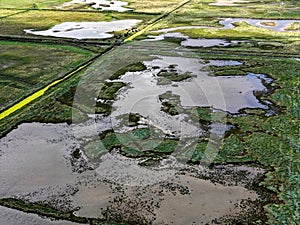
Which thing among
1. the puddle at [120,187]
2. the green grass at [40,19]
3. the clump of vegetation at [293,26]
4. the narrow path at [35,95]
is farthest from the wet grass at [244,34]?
the puddle at [120,187]

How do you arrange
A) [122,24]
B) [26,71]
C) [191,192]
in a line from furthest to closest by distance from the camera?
[122,24] → [26,71] → [191,192]

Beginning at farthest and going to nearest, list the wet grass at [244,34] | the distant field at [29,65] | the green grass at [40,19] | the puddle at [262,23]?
the puddle at [262,23] < the green grass at [40,19] < the wet grass at [244,34] < the distant field at [29,65]

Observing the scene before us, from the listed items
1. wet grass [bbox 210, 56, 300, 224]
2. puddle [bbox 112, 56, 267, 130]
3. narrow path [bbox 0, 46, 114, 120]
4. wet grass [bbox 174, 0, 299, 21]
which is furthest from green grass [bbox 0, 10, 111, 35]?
wet grass [bbox 210, 56, 300, 224]

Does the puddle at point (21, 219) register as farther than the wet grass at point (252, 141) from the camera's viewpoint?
No

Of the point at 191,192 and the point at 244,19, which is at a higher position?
the point at 244,19

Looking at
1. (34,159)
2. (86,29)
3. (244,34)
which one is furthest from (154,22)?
(34,159)

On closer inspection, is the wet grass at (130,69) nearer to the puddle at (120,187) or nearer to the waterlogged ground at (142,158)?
the waterlogged ground at (142,158)

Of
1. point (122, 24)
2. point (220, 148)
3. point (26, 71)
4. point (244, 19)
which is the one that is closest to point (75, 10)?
point (122, 24)

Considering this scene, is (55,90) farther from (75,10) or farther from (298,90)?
(75,10)
